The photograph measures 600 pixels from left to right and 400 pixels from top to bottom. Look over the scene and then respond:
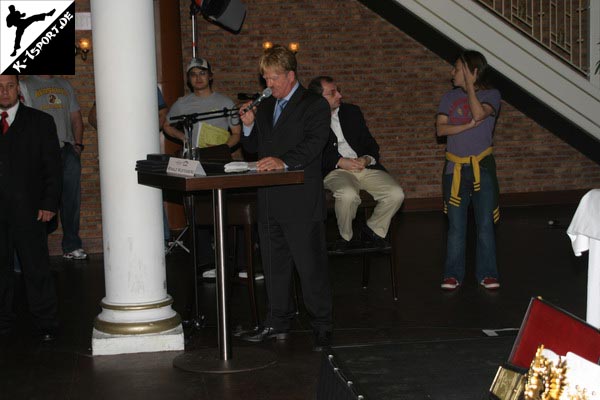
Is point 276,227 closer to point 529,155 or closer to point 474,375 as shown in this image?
point 474,375

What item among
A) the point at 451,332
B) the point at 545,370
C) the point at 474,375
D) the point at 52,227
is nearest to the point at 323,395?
the point at 474,375

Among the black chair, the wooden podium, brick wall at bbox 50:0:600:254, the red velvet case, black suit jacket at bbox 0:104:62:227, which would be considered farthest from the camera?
brick wall at bbox 50:0:600:254

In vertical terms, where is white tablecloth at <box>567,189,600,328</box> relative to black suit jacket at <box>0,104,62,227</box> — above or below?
below

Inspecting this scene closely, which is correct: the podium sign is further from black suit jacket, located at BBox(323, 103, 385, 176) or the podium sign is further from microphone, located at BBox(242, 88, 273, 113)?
black suit jacket, located at BBox(323, 103, 385, 176)

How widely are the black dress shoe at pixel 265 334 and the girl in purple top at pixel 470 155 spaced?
1.73 m

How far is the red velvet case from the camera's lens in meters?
2.10

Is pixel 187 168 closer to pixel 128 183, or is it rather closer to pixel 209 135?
pixel 128 183

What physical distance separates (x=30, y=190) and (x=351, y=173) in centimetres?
217

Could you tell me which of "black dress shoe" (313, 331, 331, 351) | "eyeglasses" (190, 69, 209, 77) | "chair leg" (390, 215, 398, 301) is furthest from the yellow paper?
"black dress shoe" (313, 331, 331, 351)

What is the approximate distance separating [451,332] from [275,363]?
3.83 ft

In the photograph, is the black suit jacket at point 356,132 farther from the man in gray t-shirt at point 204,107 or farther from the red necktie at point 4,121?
the red necktie at point 4,121

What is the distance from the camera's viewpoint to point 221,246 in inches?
177

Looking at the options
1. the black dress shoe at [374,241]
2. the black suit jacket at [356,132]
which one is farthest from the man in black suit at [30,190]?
the black dress shoe at [374,241]

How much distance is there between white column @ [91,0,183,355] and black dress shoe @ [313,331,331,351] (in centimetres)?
74
